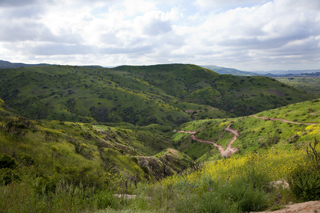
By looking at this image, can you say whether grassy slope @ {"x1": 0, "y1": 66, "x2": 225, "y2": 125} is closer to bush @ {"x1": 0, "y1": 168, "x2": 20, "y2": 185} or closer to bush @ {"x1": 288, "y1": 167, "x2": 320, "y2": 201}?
bush @ {"x1": 0, "y1": 168, "x2": 20, "y2": 185}

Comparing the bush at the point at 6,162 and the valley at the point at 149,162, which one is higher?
the bush at the point at 6,162

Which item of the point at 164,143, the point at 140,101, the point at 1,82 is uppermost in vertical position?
the point at 1,82

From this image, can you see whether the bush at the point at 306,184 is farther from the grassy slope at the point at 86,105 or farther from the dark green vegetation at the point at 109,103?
the grassy slope at the point at 86,105

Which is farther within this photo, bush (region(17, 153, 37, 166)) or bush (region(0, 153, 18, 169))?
bush (region(17, 153, 37, 166))

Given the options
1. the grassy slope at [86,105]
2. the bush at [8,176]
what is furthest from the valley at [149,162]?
the grassy slope at [86,105]

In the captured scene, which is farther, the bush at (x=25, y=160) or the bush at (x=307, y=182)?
the bush at (x=25, y=160)

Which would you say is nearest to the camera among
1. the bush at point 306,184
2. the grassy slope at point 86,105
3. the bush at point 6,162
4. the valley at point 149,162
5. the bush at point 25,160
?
the valley at point 149,162

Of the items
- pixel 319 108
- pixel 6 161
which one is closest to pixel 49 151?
pixel 6 161

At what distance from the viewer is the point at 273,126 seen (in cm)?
3862

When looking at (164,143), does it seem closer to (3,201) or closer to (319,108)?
(319,108)

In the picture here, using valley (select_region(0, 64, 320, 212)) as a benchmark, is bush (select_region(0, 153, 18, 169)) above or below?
above

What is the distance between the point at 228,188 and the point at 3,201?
25.1 ft

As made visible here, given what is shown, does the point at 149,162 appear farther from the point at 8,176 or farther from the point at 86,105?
the point at 86,105

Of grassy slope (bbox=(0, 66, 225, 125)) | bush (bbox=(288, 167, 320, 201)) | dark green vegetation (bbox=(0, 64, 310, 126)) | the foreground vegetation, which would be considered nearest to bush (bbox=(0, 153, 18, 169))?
the foreground vegetation
